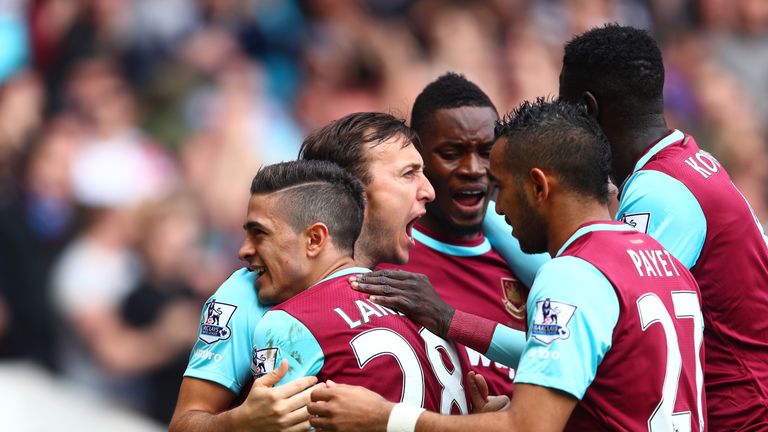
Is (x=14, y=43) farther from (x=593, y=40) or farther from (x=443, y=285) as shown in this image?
(x=593, y=40)

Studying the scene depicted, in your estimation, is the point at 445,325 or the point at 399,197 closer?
the point at 445,325

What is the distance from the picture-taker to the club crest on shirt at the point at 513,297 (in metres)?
4.28

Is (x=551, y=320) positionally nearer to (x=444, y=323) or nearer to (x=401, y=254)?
(x=444, y=323)

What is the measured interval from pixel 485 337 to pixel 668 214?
2.37 feet

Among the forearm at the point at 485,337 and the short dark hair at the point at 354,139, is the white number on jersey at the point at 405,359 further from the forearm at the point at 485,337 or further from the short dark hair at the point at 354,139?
the short dark hair at the point at 354,139

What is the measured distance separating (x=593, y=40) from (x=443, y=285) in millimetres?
1163

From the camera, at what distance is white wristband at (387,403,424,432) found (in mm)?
2904

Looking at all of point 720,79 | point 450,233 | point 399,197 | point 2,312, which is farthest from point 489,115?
point 720,79

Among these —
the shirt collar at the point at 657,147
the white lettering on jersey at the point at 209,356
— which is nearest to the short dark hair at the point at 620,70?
the shirt collar at the point at 657,147

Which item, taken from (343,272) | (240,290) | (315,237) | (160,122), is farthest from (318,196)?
(160,122)

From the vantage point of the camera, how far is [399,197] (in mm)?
3830

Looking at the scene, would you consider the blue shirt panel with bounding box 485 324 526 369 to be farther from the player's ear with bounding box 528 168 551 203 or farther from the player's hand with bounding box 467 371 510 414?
the player's ear with bounding box 528 168 551 203

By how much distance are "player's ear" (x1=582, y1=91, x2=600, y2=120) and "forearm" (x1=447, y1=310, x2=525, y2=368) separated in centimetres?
87

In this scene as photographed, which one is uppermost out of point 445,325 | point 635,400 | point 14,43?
point 14,43
